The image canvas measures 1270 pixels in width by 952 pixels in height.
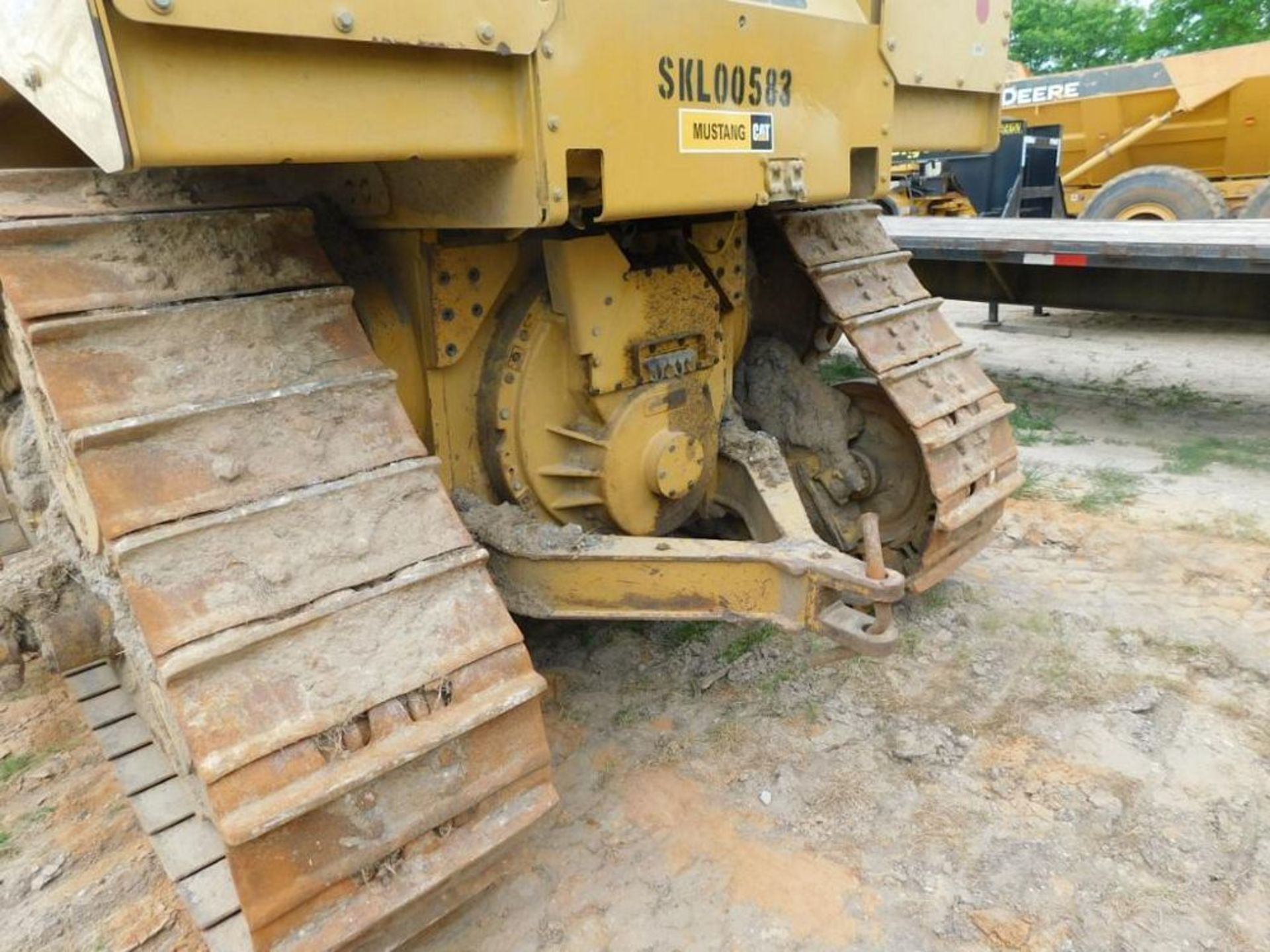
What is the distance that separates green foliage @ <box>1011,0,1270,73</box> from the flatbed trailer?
16.4 m

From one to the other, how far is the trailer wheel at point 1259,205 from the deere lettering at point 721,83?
10.0 m

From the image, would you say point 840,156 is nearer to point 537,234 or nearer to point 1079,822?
point 537,234

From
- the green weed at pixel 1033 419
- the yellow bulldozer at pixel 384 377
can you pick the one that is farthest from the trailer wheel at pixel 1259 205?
the yellow bulldozer at pixel 384 377

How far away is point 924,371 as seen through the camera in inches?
124

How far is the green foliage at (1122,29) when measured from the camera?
66.5 feet

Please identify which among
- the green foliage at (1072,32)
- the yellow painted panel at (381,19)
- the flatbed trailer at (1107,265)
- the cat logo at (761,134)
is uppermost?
the green foliage at (1072,32)

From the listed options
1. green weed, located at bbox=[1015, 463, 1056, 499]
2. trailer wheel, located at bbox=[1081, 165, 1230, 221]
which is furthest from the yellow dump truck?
green weed, located at bbox=[1015, 463, 1056, 499]

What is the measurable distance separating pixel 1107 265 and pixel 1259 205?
6172mm

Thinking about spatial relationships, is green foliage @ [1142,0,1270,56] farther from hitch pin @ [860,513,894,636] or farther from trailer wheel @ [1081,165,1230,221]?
hitch pin @ [860,513,894,636]

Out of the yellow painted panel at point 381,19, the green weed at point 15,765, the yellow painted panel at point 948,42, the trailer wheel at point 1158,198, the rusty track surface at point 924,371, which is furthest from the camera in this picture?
the trailer wheel at point 1158,198

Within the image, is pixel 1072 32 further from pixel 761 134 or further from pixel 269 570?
pixel 269 570

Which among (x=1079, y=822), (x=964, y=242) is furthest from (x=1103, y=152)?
(x=1079, y=822)

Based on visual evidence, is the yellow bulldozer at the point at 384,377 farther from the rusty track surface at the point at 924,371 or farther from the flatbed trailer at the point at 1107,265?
the flatbed trailer at the point at 1107,265

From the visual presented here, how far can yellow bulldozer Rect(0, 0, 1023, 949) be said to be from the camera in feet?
5.04
